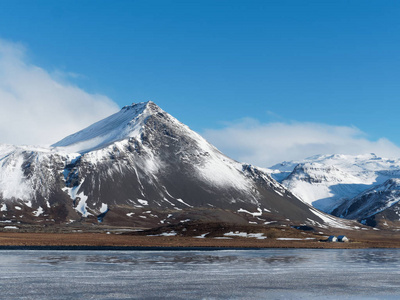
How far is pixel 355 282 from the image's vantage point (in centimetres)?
4878

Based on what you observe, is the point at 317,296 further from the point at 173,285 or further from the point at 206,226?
the point at 206,226

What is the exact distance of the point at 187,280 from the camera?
155 ft

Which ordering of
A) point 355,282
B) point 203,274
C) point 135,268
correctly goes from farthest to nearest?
point 135,268 < point 203,274 < point 355,282

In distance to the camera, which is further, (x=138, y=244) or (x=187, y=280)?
(x=138, y=244)

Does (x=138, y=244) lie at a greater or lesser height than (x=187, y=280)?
greater

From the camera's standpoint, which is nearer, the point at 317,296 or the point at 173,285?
the point at 317,296

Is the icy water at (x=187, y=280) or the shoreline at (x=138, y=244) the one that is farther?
the shoreline at (x=138, y=244)

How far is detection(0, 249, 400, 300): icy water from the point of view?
39.2 m

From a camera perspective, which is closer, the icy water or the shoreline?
the icy water

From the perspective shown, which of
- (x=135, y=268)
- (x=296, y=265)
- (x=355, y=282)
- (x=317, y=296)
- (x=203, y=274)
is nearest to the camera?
(x=317, y=296)

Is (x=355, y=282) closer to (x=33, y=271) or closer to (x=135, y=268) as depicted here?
(x=135, y=268)

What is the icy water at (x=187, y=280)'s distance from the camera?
39.2 metres

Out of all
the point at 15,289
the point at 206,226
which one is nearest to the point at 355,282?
the point at 15,289

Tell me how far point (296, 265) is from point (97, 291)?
114 ft
